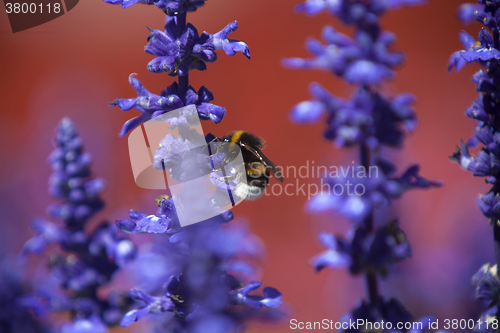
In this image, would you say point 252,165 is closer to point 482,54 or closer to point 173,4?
point 173,4

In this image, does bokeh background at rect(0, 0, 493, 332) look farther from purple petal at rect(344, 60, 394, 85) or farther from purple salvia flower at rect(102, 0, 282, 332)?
purple petal at rect(344, 60, 394, 85)

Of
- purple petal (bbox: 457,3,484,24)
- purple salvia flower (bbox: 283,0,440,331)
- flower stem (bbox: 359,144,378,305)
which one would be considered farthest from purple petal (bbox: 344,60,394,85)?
purple petal (bbox: 457,3,484,24)

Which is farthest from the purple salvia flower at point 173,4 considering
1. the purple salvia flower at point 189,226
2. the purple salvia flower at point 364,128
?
the purple salvia flower at point 364,128

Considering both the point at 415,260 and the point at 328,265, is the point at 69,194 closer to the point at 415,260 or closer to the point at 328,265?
the point at 328,265

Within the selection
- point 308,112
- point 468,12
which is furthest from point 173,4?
point 468,12

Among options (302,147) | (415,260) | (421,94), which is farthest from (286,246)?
(421,94)

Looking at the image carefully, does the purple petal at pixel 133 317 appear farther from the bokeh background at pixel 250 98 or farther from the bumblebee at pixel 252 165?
the bokeh background at pixel 250 98
